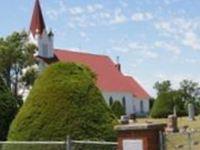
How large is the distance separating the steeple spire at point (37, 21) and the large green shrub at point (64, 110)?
62.0m

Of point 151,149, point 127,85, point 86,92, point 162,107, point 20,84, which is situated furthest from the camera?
point 127,85

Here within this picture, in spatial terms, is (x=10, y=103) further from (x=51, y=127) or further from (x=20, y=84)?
(x=20, y=84)

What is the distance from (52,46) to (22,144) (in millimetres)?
65544

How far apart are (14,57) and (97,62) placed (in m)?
25.4

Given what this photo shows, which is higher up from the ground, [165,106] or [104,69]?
[104,69]

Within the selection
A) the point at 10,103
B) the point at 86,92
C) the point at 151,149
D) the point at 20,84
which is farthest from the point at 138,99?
the point at 151,149

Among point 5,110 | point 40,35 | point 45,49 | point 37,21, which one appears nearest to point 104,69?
point 45,49

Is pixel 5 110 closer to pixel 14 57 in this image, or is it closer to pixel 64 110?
pixel 64 110

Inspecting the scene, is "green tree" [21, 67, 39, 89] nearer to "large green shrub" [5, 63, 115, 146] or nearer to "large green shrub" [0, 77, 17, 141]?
"large green shrub" [0, 77, 17, 141]

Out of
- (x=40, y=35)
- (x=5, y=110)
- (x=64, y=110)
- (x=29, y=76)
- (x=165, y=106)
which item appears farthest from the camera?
(x=40, y=35)

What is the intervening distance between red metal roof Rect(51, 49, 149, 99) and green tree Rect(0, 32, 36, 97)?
1819cm

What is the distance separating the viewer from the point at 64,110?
16516 millimetres

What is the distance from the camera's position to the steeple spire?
7969cm

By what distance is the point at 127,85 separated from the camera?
86062 millimetres
